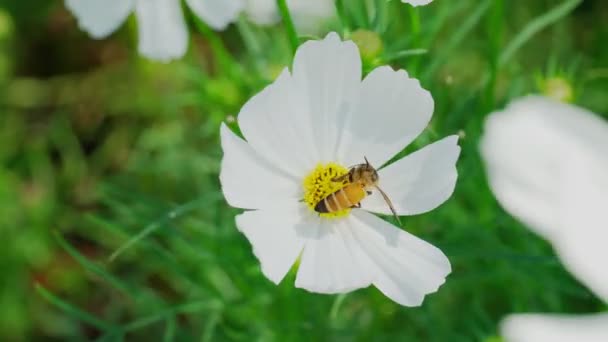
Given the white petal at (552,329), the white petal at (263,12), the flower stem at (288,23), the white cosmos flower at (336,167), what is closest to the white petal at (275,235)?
the white cosmos flower at (336,167)

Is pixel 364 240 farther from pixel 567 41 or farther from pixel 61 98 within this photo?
pixel 61 98

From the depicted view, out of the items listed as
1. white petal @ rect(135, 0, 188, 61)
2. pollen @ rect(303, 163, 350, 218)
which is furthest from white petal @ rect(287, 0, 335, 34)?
pollen @ rect(303, 163, 350, 218)

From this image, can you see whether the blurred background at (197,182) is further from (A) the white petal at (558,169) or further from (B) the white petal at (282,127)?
(A) the white petal at (558,169)

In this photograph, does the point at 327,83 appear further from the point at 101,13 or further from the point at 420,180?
the point at 101,13

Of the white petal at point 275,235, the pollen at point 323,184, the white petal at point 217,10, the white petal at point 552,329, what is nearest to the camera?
the white petal at point 552,329

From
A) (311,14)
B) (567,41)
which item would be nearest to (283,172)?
(311,14)

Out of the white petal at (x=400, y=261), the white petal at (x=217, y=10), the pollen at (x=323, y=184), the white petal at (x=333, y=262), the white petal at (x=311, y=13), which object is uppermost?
the white petal at (x=217, y=10)
